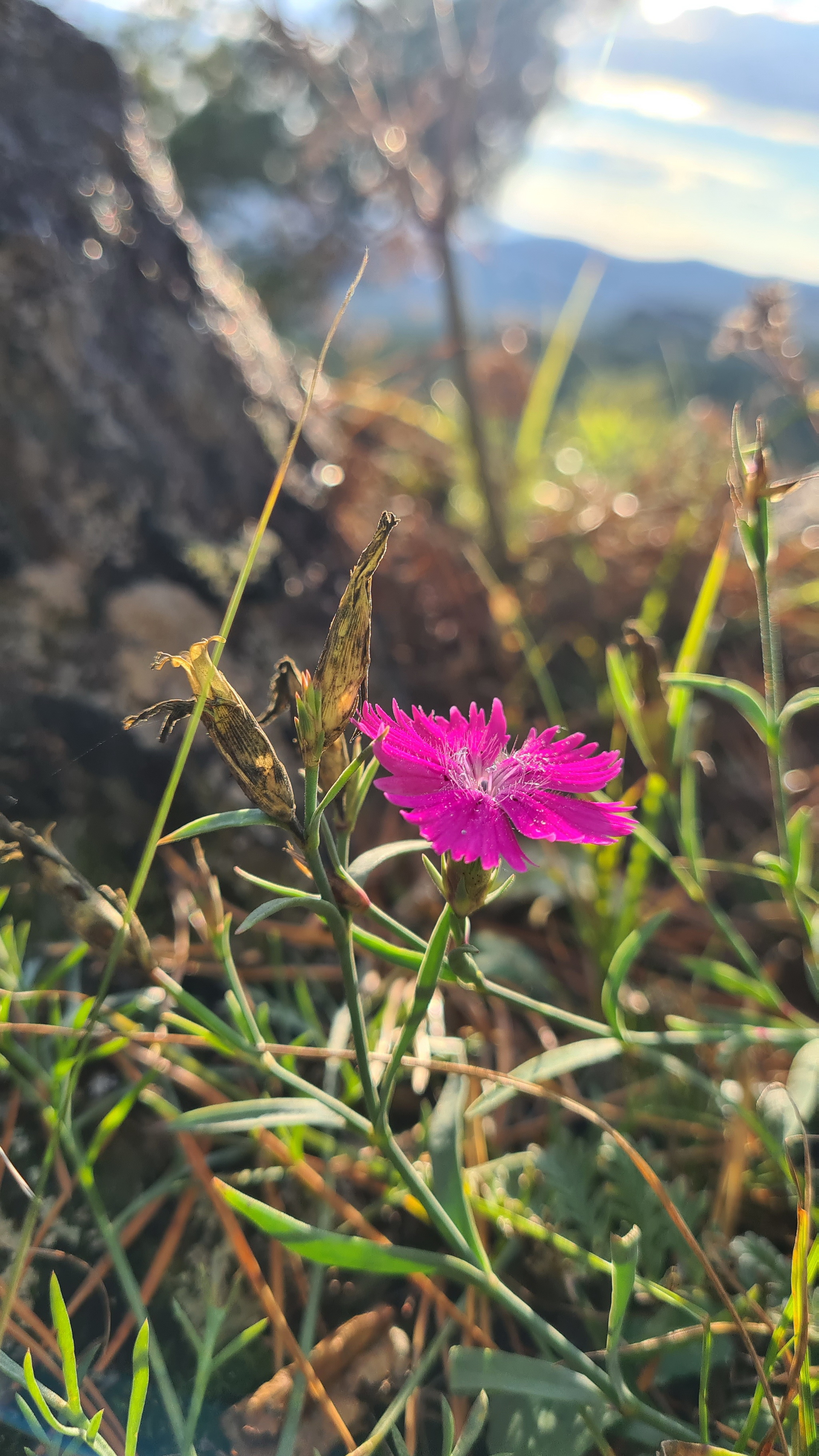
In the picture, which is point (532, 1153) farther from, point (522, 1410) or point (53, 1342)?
point (53, 1342)

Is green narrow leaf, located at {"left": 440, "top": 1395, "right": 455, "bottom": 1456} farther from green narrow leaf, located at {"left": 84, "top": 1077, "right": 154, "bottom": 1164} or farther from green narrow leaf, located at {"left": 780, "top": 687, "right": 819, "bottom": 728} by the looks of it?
green narrow leaf, located at {"left": 780, "top": 687, "right": 819, "bottom": 728}

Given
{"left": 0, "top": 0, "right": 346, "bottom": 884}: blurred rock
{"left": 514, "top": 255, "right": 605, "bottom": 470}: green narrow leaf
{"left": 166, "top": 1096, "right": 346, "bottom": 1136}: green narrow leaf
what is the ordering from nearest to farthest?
{"left": 166, "top": 1096, "right": 346, "bottom": 1136}: green narrow leaf
{"left": 0, "top": 0, "right": 346, "bottom": 884}: blurred rock
{"left": 514, "top": 255, "right": 605, "bottom": 470}: green narrow leaf

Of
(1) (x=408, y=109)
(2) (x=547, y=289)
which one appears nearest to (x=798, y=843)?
(1) (x=408, y=109)

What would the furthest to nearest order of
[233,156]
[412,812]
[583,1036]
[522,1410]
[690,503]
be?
[233,156]
[690,503]
[583,1036]
[522,1410]
[412,812]

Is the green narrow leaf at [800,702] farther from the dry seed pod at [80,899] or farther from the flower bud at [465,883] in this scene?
the dry seed pod at [80,899]

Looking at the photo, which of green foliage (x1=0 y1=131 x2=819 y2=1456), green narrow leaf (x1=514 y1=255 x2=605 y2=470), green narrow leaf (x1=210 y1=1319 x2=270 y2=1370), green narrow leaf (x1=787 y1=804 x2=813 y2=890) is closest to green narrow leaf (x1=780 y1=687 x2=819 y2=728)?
green foliage (x1=0 y1=131 x2=819 y2=1456)

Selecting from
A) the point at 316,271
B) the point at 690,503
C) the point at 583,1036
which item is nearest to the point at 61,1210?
the point at 583,1036

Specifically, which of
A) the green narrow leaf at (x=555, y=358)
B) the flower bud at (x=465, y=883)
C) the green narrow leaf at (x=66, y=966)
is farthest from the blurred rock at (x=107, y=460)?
the green narrow leaf at (x=555, y=358)
